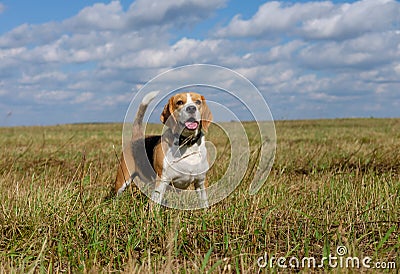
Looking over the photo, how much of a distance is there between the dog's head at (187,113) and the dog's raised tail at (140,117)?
0.63 meters

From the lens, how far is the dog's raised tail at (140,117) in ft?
22.2

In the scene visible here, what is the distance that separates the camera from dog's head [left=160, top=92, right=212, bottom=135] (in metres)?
5.93

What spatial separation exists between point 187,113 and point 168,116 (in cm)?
43

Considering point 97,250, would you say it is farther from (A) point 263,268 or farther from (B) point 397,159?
(B) point 397,159

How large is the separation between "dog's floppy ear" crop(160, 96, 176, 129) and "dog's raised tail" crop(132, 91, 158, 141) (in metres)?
0.45

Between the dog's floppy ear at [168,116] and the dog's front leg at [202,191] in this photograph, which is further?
the dog's floppy ear at [168,116]

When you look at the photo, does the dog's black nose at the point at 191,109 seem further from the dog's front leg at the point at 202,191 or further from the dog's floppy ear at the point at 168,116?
the dog's front leg at the point at 202,191

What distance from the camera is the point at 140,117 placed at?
23.1ft

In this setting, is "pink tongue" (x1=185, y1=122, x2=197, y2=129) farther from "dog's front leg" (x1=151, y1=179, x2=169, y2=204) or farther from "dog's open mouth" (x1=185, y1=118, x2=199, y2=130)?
"dog's front leg" (x1=151, y1=179, x2=169, y2=204)

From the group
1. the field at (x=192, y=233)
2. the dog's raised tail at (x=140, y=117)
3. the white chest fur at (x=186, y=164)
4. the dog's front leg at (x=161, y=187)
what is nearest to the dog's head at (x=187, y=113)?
the white chest fur at (x=186, y=164)

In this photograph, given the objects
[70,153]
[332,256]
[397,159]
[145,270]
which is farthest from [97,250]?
[70,153]

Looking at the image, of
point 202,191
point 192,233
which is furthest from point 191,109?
point 192,233

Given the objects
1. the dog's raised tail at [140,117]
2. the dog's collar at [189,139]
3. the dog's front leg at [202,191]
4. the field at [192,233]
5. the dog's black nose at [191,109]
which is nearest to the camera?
the field at [192,233]

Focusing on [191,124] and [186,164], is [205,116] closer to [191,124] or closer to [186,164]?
[191,124]
